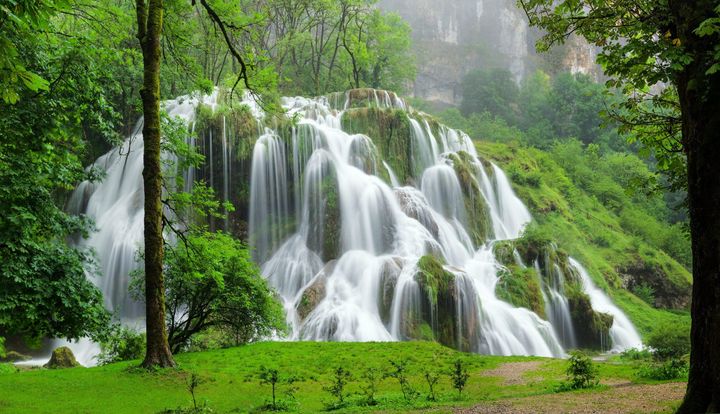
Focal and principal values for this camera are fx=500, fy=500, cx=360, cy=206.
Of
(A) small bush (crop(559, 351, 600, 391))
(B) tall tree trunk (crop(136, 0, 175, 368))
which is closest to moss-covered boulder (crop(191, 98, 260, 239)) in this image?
(B) tall tree trunk (crop(136, 0, 175, 368))

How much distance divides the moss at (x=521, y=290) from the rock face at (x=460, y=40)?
64606 mm

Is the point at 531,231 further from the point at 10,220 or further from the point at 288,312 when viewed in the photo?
the point at 10,220

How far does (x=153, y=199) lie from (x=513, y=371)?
8735mm

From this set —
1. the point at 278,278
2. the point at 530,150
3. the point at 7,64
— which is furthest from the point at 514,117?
the point at 7,64

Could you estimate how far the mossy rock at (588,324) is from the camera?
68.7 ft

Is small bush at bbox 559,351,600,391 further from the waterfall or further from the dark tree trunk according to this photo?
the waterfall

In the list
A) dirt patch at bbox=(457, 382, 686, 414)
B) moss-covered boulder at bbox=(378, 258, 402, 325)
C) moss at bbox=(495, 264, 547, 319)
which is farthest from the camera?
moss at bbox=(495, 264, 547, 319)

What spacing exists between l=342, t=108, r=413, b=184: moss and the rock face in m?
55.4

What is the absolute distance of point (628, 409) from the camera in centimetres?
631

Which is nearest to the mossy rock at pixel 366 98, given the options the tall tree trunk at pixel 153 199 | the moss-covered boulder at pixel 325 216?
the moss-covered boulder at pixel 325 216

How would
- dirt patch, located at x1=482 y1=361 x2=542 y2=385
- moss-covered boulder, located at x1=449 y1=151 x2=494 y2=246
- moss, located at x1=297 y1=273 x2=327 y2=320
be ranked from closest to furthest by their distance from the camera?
dirt patch, located at x1=482 y1=361 x2=542 y2=385 < moss, located at x1=297 y1=273 x2=327 y2=320 < moss-covered boulder, located at x1=449 y1=151 x2=494 y2=246

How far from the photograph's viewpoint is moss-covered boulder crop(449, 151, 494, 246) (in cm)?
2733

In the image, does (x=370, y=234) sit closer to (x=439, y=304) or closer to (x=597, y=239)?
(x=439, y=304)

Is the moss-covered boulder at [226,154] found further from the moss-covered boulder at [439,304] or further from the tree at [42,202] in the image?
the tree at [42,202]
